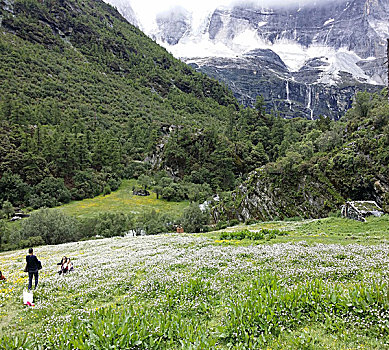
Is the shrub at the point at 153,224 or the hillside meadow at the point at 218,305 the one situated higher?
the hillside meadow at the point at 218,305

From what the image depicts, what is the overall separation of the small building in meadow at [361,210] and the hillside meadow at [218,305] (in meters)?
16.4

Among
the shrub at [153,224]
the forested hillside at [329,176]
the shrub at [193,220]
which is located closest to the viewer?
the forested hillside at [329,176]

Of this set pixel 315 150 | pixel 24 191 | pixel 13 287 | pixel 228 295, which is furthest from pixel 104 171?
pixel 228 295

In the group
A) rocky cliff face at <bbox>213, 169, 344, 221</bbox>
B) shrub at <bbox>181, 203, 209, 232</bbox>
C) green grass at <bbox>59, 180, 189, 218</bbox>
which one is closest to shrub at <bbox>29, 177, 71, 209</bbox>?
green grass at <bbox>59, 180, 189, 218</bbox>

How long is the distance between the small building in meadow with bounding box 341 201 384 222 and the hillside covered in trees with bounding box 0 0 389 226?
367cm

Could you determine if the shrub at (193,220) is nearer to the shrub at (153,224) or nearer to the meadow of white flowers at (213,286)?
the shrub at (153,224)

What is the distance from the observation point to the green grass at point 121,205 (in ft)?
251

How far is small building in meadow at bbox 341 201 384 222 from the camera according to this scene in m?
28.1

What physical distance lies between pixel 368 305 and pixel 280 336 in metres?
2.63

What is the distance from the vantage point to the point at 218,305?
28.0ft

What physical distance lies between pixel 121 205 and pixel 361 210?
236 feet

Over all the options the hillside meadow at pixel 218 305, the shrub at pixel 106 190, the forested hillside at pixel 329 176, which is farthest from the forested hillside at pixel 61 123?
the hillside meadow at pixel 218 305

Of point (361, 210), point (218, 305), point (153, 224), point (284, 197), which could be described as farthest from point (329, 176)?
point (218, 305)

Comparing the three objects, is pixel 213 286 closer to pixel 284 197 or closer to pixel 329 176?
pixel 329 176
